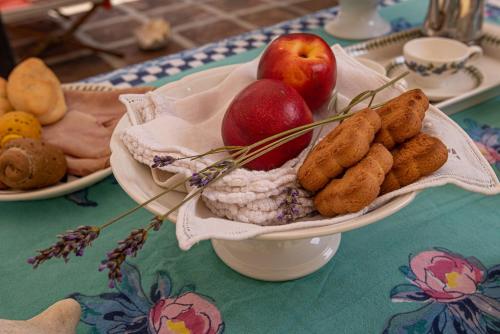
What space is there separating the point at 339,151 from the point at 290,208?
7cm

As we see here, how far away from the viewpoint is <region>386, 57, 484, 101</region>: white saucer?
767mm

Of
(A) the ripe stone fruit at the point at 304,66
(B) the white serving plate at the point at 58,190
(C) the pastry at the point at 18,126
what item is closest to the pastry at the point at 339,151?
(A) the ripe stone fruit at the point at 304,66

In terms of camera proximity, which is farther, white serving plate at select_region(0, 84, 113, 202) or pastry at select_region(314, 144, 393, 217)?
white serving plate at select_region(0, 84, 113, 202)

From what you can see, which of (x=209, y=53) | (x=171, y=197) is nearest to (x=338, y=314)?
(x=171, y=197)

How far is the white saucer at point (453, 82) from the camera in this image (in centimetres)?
77

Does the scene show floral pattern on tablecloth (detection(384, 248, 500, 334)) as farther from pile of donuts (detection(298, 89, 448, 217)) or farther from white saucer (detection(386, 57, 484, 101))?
white saucer (detection(386, 57, 484, 101))

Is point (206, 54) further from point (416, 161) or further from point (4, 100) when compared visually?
point (416, 161)

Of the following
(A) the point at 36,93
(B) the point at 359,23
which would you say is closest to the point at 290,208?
(A) the point at 36,93

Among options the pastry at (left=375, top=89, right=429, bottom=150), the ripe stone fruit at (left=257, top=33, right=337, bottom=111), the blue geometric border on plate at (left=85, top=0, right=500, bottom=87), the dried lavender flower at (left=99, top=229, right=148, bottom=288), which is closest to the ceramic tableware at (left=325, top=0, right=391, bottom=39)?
the blue geometric border on plate at (left=85, top=0, right=500, bottom=87)

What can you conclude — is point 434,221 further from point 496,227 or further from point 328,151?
point 328,151

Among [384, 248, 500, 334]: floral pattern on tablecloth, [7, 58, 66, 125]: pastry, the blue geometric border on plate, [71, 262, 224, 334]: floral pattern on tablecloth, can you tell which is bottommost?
[71, 262, 224, 334]: floral pattern on tablecloth

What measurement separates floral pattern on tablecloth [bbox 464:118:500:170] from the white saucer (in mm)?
55

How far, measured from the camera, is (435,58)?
794mm

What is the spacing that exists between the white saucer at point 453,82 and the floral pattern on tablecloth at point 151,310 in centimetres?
49
